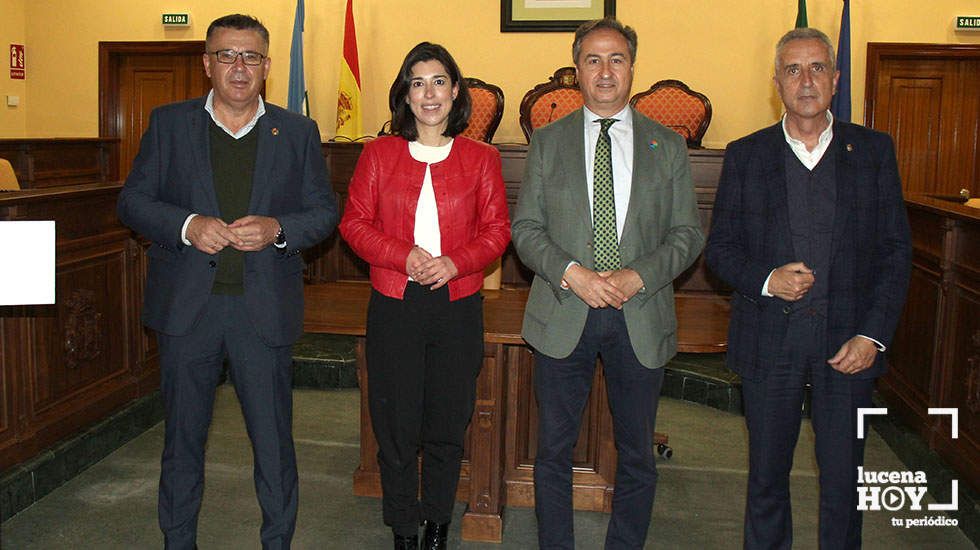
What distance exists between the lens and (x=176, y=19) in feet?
27.1

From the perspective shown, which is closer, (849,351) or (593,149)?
(849,351)

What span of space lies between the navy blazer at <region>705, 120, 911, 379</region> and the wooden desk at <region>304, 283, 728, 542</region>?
1.73 feet

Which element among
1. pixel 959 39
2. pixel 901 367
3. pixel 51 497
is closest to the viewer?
pixel 51 497

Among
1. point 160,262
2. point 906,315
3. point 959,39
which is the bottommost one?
point 906,315

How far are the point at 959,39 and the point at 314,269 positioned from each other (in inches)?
228

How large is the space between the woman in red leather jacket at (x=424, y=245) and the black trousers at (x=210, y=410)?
272mm

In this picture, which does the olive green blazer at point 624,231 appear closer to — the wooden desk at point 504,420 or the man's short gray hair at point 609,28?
the man's short gray hair at point 609,28

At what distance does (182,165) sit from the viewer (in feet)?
8.02

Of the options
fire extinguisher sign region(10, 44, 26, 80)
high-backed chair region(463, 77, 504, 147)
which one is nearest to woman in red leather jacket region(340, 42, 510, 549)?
high-backed chair region(463, 77, 504, 147)

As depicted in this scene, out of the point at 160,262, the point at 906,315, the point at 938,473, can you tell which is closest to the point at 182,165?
the point at 160,262

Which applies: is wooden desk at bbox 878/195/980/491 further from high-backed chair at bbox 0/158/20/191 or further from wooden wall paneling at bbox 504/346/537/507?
high-backed chair at bbox 0/158/20/191

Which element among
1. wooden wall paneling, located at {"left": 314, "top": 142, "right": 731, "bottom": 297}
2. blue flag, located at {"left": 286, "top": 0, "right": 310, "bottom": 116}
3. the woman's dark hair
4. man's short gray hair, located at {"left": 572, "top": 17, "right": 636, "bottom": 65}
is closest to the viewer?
man's short gray hair, located at {"left": 572, "top": 17, "right": 636, "bottom": 65}

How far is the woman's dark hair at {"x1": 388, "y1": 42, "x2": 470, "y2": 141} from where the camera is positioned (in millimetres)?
2514

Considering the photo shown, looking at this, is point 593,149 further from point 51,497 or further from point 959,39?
point 959,39
